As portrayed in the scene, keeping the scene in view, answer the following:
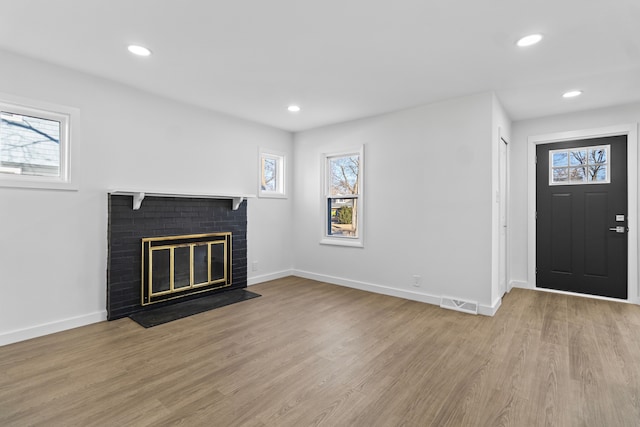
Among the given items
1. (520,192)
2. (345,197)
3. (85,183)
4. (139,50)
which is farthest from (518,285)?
(85,183)

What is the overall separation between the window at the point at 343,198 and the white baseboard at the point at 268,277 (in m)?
0.94

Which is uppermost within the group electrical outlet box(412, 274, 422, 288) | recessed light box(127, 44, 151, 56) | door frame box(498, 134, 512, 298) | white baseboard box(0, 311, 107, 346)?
recessed light box(127, 44, 151, 56)

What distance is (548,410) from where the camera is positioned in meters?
1.95

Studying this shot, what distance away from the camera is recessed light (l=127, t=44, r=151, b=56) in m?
2.73

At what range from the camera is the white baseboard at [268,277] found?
500cm

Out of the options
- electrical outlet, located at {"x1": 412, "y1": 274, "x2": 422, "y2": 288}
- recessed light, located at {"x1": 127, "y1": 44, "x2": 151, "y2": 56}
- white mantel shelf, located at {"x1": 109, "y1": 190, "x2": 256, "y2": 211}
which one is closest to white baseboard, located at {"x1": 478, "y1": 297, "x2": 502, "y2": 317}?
electrical outlet, located at {"x1": 412, "y1": 274, "x2": 422, "y2": 288}

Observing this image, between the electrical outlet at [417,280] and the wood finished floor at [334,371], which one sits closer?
the wood finished floor at [334,371]

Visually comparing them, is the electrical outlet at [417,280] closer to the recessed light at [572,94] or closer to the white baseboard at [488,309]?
the white baseboard at [488,309]

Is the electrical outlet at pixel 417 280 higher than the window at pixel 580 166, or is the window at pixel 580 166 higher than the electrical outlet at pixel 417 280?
the window at pixel 580 166

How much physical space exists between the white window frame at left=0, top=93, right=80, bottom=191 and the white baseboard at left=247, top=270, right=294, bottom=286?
2629mm

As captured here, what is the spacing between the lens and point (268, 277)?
5277mm

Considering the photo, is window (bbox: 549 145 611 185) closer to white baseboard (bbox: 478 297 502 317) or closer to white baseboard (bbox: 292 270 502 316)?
white baseboard (bbox: 292 270 502 316)

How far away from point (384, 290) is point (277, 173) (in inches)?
105

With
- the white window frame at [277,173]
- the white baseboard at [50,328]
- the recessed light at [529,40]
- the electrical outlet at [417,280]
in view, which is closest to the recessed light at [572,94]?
the recessed light at [529,40]
